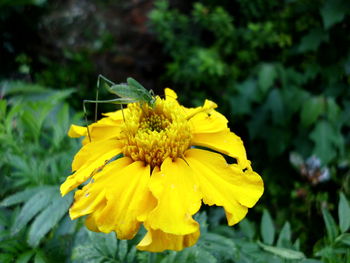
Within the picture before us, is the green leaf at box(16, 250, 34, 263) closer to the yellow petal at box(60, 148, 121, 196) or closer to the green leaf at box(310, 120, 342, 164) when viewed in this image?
the yellow petal at box(60, 148, 121, 196)

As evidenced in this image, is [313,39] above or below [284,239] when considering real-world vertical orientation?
above

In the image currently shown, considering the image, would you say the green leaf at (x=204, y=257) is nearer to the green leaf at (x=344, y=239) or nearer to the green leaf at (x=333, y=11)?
the green leaf at (x=344, y=239)

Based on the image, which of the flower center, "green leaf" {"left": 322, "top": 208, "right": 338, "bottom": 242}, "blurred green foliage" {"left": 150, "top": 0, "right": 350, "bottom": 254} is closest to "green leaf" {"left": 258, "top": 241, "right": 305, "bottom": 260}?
"green leaf" {"left": 322, "top": 208, "right": 338, "bottom": 242}

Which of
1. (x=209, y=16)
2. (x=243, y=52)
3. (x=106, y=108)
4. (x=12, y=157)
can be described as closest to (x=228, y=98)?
(x=243, y=52)

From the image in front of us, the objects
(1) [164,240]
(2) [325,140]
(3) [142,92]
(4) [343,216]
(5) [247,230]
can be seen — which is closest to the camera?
(1) [164,240]

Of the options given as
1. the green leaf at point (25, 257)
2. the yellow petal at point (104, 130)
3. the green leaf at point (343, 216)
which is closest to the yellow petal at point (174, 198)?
the yellow petal at point (104, 130)

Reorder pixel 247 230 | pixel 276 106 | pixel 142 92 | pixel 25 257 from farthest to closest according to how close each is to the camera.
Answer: pixel 276 106, pixel 247 230, pixel 25 257, pixel 142 92

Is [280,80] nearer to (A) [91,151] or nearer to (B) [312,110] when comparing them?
(B) [312,110]

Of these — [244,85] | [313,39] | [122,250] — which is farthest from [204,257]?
[313,39]
